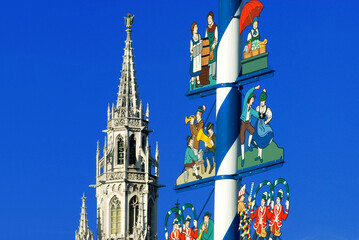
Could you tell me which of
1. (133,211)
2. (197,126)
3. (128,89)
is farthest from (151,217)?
(197,126)

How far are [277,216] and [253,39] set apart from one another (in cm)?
478

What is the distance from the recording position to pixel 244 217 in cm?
3394

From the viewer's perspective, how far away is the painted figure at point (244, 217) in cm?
3388

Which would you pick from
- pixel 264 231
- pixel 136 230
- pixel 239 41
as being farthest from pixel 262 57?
pixel 136 230

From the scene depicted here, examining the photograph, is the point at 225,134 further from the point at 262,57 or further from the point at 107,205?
the point at 107,205

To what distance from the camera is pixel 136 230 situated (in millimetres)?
88250

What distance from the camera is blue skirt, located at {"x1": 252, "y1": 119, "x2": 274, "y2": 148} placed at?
111 feet

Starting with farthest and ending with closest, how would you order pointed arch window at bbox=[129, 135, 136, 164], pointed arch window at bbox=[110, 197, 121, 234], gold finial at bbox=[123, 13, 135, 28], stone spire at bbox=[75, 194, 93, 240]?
gold finial at bbox=[123, 13, 135, 28]
pointed arch window at bbox=[129, 135, 136, 164]
pointed arch window at bbox=[110, 197, 121, 234]
stone spire at bbox=[75, 194, 93, 240]

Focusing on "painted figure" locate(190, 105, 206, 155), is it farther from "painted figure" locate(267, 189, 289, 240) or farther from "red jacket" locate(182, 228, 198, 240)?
"painted figure" locate(267, 189, 289, 240)

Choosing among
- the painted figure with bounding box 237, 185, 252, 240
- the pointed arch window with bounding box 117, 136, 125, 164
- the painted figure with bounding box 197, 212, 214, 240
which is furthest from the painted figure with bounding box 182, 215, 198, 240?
the pointed arch window with bounding box 117, 136, 125, 164

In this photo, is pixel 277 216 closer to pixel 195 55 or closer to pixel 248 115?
pixel 248 115

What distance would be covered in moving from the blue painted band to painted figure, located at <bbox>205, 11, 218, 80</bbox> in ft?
3.52

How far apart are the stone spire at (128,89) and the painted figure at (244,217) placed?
2266 inches

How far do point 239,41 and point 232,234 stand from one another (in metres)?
5.21
